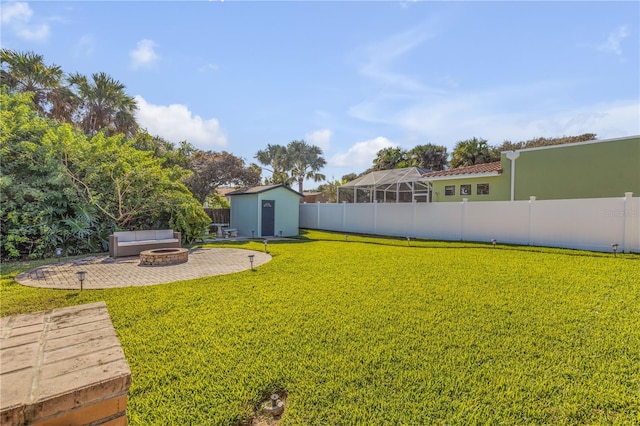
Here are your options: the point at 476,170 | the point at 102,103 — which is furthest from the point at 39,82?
the point at 476,170

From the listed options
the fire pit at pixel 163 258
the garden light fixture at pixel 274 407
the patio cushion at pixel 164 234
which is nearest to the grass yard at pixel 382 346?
the garden light fixture at pixel 274 407

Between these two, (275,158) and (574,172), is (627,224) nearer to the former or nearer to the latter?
(574,172)

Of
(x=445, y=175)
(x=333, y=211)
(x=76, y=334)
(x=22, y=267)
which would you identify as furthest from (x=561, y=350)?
(x=445, y=175)

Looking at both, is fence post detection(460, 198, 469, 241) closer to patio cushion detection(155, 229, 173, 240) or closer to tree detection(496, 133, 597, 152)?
patio cushion detection(155, 229, 173, 240)

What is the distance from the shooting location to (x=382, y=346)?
11.8 feet

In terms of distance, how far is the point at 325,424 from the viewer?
7.94 feet

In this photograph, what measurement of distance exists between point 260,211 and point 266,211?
15.1 inches

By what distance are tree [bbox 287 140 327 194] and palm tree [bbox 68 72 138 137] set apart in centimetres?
1681

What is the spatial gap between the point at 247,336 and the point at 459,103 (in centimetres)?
1340

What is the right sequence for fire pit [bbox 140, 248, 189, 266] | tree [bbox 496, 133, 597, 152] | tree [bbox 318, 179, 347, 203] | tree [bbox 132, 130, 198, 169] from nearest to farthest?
1. fire pit [bbox 140, 248, 189, 266]
2. tree [bbox 132, 130, 198, 169]
3. tree [bbox 496, 133, 597, 152]
4. tree [bbox 318, 179, 347, 203]

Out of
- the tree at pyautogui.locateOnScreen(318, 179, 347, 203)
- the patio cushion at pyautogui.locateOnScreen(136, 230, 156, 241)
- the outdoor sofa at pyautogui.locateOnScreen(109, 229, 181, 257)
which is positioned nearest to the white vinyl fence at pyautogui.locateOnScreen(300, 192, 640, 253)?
the outdoor sofa at pyautogui.locateOnScreen(109, 229, 181, 257)

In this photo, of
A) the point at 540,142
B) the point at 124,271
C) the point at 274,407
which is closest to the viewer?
the point at 274,407

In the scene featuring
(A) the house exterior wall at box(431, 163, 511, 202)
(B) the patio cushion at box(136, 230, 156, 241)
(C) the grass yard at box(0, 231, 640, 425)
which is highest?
(A) the house exterior wall at box(431, 163, 511, 202)

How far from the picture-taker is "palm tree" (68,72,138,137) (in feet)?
56.6
